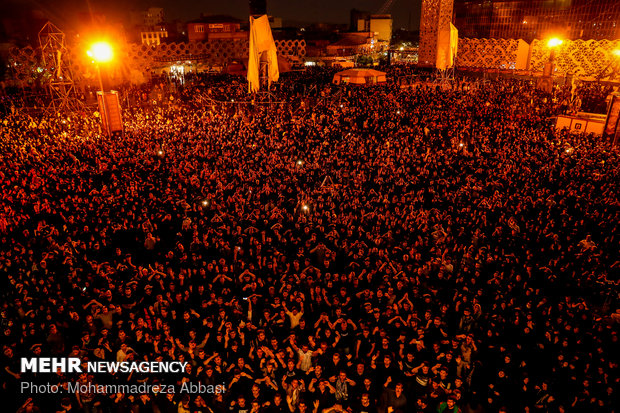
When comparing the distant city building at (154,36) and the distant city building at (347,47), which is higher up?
the distant city building at (154,36)

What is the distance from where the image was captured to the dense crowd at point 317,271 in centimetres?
540

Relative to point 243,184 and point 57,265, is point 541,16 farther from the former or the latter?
point 57,265

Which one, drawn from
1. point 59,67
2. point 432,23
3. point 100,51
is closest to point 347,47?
point 432,23

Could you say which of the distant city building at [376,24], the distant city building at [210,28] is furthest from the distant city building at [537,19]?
the distant city building at [376,24]

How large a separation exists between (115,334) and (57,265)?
2.38 meters

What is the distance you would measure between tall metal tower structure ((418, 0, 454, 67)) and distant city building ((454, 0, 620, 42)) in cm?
426

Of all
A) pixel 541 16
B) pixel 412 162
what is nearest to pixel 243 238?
pixel 412 162

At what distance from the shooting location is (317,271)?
733cm

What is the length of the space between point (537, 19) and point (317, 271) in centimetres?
4063

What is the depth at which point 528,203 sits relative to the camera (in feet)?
33.8

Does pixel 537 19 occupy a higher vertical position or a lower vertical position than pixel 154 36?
lower

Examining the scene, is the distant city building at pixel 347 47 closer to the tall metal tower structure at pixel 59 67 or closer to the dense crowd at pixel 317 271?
the tall metal tower structure at pixel 59 67

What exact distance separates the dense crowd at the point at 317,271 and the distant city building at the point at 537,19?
82.9 ft

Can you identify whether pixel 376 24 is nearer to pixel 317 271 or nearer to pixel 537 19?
pixel 537 19
